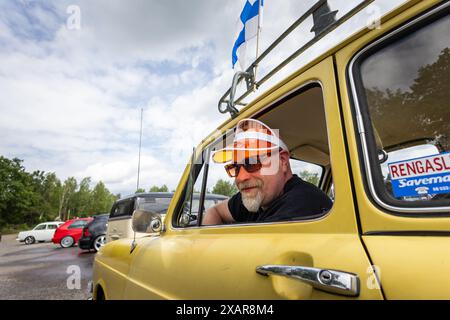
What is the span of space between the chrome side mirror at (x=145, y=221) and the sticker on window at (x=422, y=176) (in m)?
1.58

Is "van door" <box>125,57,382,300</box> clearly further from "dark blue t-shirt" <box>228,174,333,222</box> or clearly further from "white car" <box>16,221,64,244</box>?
"white car" <box>16,221,64,244</box>

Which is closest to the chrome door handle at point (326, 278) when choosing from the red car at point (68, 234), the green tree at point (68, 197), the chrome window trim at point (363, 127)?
the chrome window trim at point (363, 127)

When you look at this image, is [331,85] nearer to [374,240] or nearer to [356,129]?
[356,129]

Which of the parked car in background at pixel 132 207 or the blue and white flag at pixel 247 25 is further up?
the blue and white flag at pixel 247 25

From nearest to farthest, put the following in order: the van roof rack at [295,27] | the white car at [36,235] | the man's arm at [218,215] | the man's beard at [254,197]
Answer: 1. the van roof rack at [295,27]
2. the man's beard at [254,197]
3. the man's arm at [218,215]
4. the white car at [36,235]

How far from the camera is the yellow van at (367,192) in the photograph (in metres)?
0.81

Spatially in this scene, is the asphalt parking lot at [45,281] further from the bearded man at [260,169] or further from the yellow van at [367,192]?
the yellow van at [367,192]

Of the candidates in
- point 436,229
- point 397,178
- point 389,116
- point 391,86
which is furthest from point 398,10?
point 436,229

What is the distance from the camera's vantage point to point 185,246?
64.8 inches

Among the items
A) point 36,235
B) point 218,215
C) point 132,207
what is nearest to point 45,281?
point 132,207

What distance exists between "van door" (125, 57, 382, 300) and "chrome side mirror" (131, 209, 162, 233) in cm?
13

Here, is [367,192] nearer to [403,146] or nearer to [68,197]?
[403,146]

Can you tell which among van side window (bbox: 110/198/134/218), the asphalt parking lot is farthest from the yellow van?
van side window (bbox: 110/198/134/218)

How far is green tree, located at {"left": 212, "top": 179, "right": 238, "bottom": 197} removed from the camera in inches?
80.0
